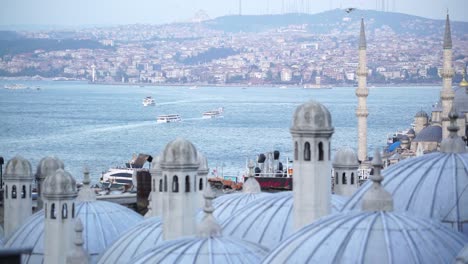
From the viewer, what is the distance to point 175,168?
1394 centimetres

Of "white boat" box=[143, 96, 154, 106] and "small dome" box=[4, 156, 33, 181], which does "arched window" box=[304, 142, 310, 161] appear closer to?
"small dome" box=[4, 156, 33, 181]

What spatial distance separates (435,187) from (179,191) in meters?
2.74

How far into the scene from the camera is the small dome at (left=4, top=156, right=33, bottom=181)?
60.1ft

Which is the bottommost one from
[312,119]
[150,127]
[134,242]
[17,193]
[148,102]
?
[150,127]

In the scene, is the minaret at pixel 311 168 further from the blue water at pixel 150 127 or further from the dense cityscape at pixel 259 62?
the dense cityscape at pixel 259 62

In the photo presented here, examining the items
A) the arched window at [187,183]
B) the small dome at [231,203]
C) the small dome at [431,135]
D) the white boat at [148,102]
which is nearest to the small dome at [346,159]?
the small dome at [231,203]

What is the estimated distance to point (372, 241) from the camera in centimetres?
1050

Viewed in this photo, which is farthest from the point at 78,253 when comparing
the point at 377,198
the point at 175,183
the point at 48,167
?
the point at 48,167

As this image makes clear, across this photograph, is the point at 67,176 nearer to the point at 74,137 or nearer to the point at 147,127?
the point at 74,137

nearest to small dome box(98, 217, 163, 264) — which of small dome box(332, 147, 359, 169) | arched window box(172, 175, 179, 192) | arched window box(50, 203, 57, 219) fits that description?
arched window box(50, 203, 57, 219)

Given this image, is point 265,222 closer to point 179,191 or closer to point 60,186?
point 179,191

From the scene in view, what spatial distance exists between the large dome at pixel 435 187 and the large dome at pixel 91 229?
16.2ft

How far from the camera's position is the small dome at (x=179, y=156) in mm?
13914

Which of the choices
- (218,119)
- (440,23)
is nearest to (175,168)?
(218,119)
